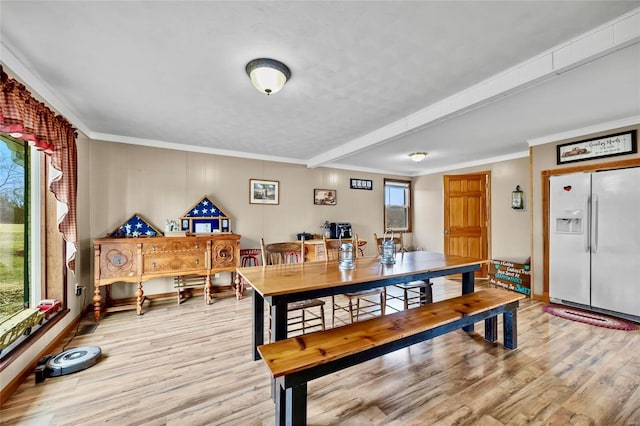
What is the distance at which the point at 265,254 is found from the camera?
289 cm

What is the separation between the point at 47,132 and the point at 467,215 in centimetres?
667

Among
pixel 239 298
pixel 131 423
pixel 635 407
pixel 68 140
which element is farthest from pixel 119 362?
pixel 635 407

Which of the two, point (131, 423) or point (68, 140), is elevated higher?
point (68, 140)

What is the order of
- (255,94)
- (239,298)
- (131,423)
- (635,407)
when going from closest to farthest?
(131,423), (635,407), (255,94), (239,298)

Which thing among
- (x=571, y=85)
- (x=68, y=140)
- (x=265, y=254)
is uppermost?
(x=571, y=85)

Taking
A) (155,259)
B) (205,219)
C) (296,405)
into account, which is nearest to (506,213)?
(296,405)

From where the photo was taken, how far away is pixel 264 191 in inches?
199

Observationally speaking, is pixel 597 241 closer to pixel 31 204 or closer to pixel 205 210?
pixel 205 210

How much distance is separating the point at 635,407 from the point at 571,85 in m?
2.60

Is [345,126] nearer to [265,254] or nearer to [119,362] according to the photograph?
[265,254]

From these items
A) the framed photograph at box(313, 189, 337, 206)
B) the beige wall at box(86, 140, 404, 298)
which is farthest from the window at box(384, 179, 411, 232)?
the framed photograph at box(313, 189, 337, 206)

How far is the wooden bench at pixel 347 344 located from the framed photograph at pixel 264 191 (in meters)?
3.51

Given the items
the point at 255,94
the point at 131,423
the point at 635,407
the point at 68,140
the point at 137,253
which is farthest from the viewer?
the point at 137,253

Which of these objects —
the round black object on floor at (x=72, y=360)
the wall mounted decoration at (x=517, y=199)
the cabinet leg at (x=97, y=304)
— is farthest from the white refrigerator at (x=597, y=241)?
the cabinet leg at (x=97, y=304)
